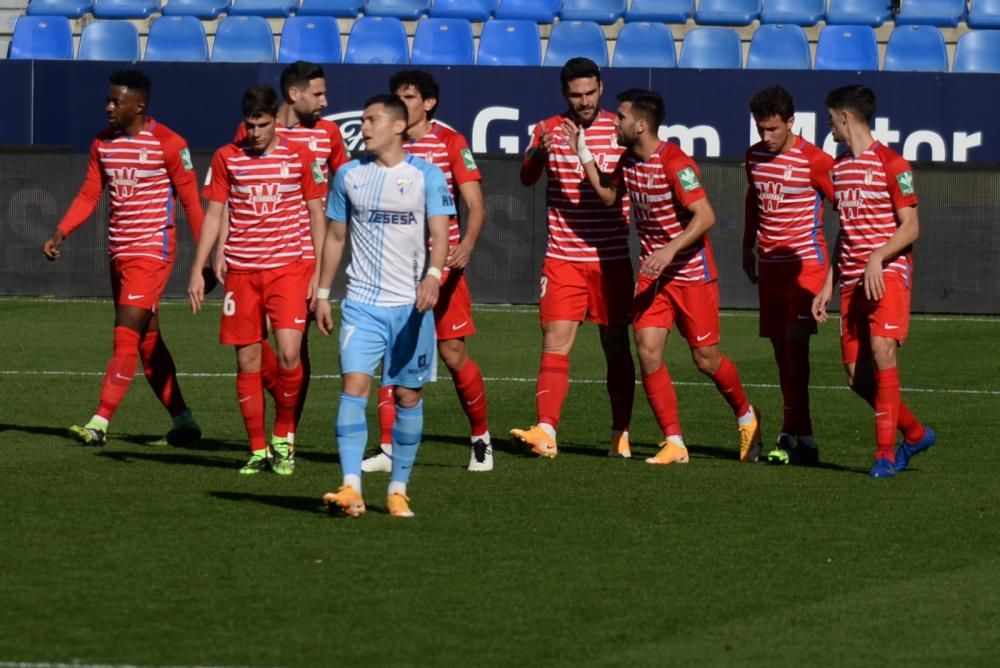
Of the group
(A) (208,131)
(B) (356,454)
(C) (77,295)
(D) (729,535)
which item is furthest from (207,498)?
(A) (208,131)

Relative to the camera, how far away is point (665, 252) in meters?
9.97

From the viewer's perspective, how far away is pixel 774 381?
14.7m

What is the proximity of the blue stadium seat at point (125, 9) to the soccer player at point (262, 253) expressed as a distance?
15641mm

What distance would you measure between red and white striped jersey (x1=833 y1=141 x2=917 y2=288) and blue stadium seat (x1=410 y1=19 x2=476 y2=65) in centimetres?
1403

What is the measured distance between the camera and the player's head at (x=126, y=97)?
10.6 m

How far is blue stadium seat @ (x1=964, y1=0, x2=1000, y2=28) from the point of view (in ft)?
76.3

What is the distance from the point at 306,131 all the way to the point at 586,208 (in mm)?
1588

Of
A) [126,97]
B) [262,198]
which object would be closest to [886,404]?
[262,198]

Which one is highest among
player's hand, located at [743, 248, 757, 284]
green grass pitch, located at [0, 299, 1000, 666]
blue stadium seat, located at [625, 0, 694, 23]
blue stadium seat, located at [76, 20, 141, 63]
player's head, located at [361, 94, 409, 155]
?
blue stadium seat, located at [625, 0, 694, 23]

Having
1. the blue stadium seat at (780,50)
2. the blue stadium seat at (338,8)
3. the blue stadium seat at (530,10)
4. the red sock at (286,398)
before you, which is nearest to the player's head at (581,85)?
the red sock at (286,398)

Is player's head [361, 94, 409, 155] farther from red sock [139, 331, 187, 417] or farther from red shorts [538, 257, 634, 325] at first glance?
red sock [139, 331, 187, 417]

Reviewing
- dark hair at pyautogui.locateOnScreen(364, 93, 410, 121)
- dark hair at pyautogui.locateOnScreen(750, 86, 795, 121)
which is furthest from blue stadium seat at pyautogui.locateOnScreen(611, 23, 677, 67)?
dark hair at pyautogui.locateOnScreen(364, 93, 410, 121)

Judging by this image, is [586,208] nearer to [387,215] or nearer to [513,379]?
[387,215]

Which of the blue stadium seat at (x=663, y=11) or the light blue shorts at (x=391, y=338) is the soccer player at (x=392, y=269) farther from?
the blue stadium seat at (x=663, y=11)
